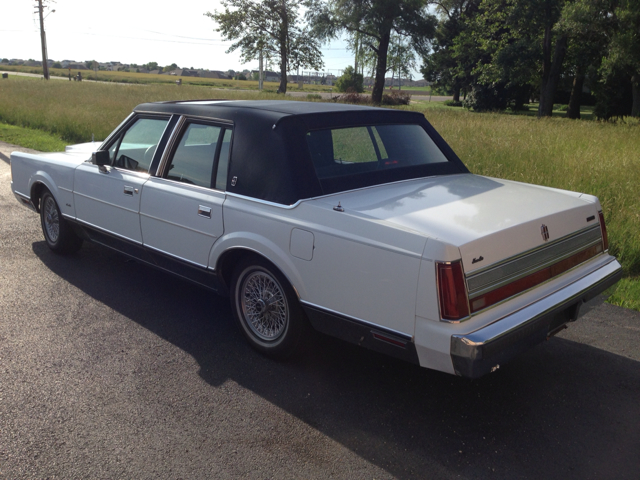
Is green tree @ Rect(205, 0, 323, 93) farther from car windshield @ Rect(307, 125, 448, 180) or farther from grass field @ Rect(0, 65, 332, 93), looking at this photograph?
car windshield @ Rect(307, 125, 448, 180)

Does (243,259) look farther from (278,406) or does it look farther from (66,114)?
(66,114)

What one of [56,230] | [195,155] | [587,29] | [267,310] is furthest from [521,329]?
[587,29]

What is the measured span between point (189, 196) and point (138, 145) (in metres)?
1.04

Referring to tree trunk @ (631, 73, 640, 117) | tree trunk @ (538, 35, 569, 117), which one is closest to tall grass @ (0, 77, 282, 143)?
tree trunk @ (631, 73, 640, 117)

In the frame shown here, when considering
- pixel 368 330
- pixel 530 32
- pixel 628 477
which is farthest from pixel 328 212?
pixel 530 32

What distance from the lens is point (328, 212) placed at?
313 cm

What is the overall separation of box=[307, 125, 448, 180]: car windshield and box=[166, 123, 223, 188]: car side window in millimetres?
807

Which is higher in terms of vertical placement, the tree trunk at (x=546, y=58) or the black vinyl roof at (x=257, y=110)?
the tree trunk at (x=546, y=58)

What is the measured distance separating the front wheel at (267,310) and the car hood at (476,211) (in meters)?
0.68

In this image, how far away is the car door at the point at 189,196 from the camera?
3881 mm

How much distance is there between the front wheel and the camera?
3488 millimetres

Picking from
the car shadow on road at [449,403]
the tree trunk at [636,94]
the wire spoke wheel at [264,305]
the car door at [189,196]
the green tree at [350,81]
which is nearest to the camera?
the car shadow on road at [449,403]

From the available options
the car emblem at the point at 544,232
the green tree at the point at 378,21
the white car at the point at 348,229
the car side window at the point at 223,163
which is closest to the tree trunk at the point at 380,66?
the green tree at the point at 378,21

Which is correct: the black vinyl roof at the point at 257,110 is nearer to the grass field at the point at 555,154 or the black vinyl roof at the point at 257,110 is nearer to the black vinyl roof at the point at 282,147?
the black vinyl roof at the point at 282,147
